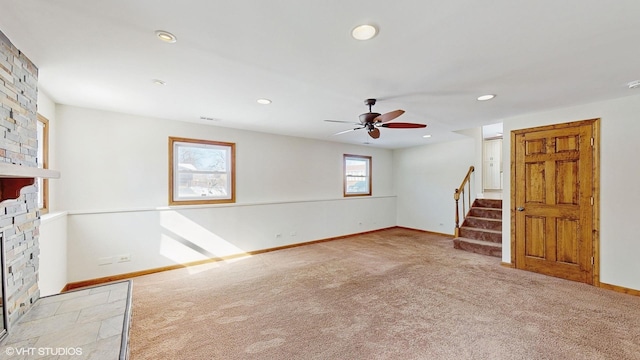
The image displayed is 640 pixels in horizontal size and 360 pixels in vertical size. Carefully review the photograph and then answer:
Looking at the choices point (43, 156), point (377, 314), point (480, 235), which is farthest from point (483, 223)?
point (43, 156)

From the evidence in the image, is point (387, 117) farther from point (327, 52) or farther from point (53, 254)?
point (53, 254)

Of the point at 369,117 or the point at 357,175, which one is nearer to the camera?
the point at 369,117

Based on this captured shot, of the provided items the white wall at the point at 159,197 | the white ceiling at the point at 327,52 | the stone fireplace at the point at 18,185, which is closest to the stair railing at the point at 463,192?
the white ceiling at the point at 327,52

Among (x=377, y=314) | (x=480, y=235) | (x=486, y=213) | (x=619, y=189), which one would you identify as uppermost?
(x=619, y=189)

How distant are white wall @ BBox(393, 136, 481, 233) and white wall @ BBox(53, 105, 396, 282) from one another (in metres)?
2.69

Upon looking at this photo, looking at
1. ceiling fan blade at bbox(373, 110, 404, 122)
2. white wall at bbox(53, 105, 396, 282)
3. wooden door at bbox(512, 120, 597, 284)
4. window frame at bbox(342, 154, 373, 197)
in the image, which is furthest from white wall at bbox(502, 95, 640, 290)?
white wall at bbox(53, 105, 396, 282)

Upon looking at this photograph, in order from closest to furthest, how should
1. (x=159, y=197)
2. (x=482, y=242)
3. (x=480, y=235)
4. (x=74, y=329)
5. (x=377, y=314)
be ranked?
(x=74, y=329) < (x=377, y=314) < (x=159, y=197) < (x=482, y=242) < (x=480, y=235)

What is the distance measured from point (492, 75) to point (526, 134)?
2.12m

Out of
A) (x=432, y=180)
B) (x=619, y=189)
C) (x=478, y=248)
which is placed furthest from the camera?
(x=432, y=180)

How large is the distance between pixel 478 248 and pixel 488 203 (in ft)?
4.82

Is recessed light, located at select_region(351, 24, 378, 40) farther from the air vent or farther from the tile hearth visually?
the air vent

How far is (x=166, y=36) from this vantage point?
184 centimetres

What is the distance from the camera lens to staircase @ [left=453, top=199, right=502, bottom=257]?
4.87 metres

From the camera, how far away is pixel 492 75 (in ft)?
8.27
